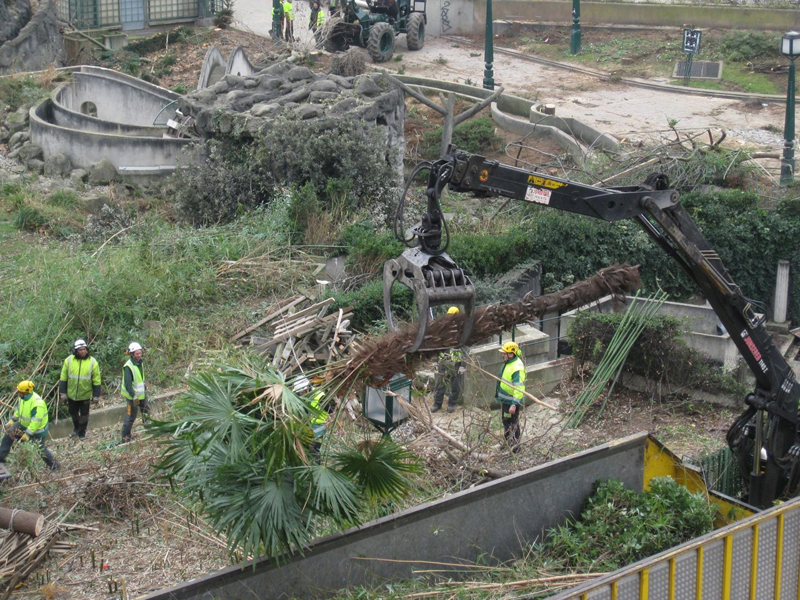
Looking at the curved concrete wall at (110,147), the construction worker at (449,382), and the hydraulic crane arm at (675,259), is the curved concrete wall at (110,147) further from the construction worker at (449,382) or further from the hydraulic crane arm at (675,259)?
the hydraulic crane arm at (675,259)

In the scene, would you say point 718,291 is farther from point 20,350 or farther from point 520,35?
point 520,35

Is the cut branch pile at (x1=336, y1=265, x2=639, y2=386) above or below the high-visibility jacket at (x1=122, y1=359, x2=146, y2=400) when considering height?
above

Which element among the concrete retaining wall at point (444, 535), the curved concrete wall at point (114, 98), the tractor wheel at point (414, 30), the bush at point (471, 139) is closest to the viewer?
the concrete retaining wall at point (444, 535)

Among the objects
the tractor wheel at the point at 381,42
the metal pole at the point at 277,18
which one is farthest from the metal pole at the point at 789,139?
the metal pole at the point at 277,18

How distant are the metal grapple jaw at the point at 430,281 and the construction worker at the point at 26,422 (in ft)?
18.8

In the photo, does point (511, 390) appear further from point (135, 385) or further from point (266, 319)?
point (266, 319)

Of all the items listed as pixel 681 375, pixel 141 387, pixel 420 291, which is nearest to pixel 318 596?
pixel 420 291

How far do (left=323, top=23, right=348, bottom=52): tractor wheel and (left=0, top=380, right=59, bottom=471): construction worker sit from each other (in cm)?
2260

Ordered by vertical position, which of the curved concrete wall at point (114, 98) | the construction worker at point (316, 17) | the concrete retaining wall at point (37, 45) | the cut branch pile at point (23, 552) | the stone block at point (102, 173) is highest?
the construction worker at point (316, 17)

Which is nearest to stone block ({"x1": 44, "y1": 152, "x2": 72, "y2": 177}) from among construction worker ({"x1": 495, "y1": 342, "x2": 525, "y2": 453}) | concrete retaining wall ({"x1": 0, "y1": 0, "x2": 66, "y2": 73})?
concrete retaining wall ({"x1": 0, "y1": 0, "x2": 66, "y2": 73})

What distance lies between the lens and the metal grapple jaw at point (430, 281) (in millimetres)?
7125

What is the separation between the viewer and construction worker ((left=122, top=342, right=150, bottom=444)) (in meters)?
12.1

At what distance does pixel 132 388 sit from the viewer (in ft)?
39.6

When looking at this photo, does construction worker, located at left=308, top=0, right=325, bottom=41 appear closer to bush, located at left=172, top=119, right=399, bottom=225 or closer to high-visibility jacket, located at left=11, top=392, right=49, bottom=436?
bush, located at left=172, top=119, right=399, bottom=225
